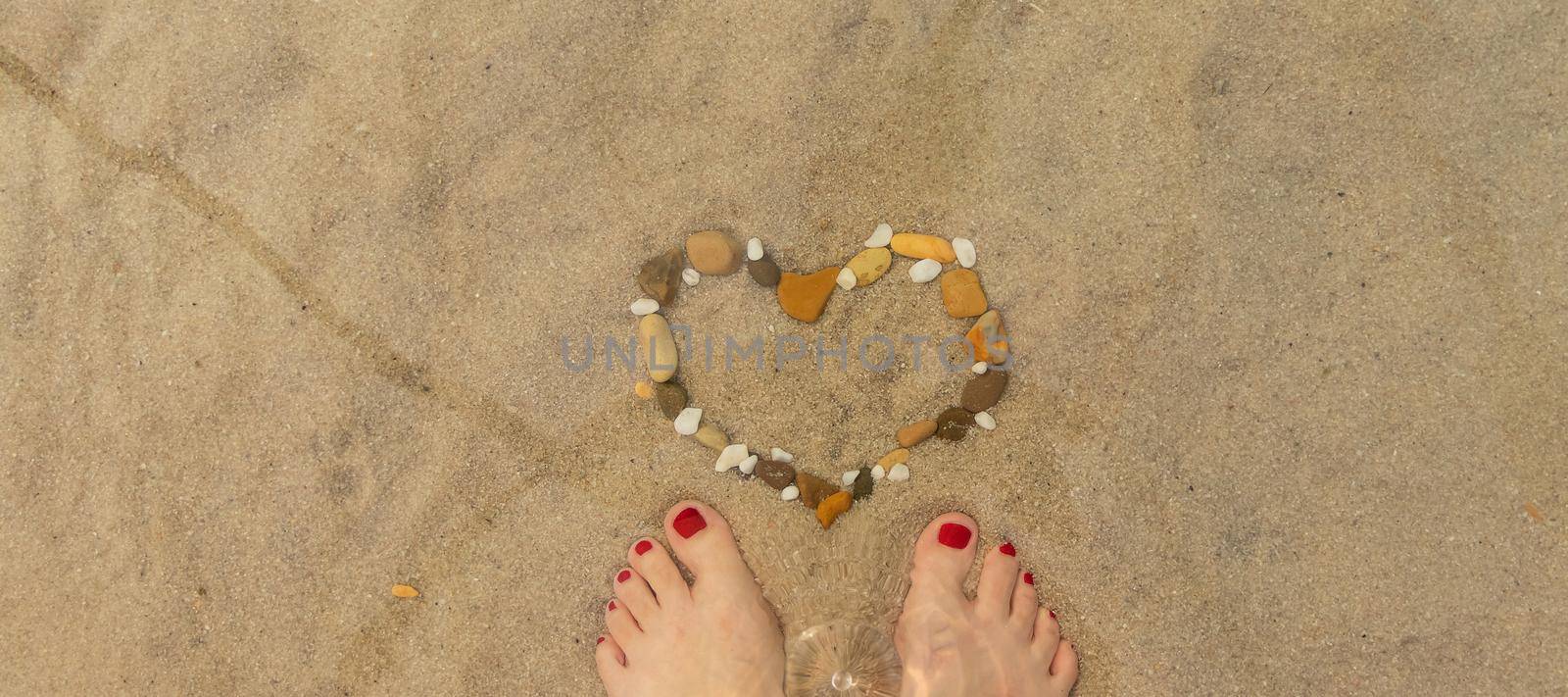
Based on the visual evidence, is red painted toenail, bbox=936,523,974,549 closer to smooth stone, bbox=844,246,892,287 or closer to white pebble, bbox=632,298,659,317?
smooth stone, bbox=844,246,892,287

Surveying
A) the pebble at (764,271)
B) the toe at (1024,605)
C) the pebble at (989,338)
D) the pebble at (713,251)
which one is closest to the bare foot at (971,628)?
the toe at (1024,605)

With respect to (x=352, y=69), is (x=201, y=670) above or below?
below

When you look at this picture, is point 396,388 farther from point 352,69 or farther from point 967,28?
point 967,28

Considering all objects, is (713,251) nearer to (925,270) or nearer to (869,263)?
(869,263)

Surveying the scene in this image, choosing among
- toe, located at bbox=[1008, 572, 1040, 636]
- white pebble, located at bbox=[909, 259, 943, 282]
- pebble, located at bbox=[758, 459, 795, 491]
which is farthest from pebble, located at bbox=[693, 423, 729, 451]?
toe, located at bbox=[1008, 572, 1040, 636]

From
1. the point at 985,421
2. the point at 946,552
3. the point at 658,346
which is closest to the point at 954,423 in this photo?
the point at 985,421

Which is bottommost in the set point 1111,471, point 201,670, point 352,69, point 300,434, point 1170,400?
point 201,670

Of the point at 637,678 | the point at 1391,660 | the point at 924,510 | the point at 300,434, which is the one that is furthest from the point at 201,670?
the point at 1391,660
